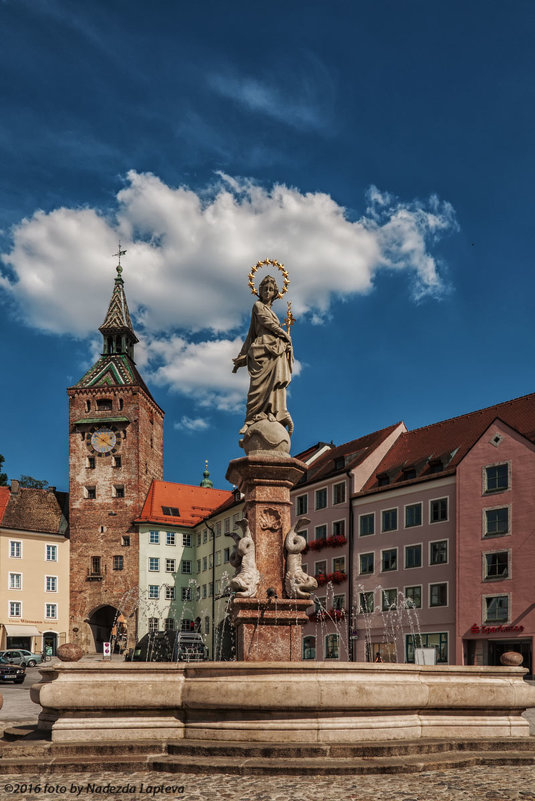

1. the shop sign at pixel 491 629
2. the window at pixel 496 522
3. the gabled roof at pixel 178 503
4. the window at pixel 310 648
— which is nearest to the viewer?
the shop sign at pixel 491 629

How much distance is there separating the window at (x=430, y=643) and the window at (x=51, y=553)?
37738mm

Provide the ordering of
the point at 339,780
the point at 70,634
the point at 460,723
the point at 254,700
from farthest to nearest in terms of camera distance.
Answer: the point at 70,634, the point at 460,723, the point at 254,700, the point at 339,780

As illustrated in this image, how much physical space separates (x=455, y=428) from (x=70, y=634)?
39385mm

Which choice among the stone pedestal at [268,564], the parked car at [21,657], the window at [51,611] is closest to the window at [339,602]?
the parked car at [21,657]

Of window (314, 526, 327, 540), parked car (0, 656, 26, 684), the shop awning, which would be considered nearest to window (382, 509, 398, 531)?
window (314, 526, 327, 540)

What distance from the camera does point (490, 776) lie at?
9219mm

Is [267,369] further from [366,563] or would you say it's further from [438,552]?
[366,563]

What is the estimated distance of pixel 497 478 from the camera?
142 ft

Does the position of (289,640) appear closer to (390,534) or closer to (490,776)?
(490,776)

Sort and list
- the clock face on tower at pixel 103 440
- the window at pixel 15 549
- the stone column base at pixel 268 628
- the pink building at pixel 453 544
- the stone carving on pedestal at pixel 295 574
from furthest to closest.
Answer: the clock face on tower at pixel 103 440, the window at pixel 15 549, the pink building at pixel 453 544, the stone carving on pedestal at pixel 295 574, the stone column base at pixel 268 628

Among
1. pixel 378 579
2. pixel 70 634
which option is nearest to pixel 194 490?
pixel 70 634

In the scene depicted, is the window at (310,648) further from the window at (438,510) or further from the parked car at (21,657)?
the parked car at (21,657)

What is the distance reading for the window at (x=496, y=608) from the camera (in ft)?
134

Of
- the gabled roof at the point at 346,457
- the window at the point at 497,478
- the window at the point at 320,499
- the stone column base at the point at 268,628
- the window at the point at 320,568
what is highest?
the gabled roof at the point at 346,457
